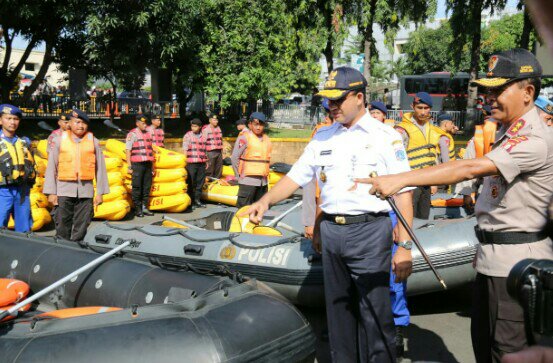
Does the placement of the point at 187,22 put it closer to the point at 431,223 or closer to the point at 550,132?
the point at 431,223

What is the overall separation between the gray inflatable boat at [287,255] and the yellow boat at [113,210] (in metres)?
3.61

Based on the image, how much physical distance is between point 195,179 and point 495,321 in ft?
28.2

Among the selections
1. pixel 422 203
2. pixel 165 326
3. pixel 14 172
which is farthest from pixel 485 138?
pixel 14 172

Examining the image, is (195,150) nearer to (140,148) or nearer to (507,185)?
(140,148)

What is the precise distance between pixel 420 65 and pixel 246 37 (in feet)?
120

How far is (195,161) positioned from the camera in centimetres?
1082

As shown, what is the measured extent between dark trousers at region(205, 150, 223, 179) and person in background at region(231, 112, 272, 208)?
11.7 feet

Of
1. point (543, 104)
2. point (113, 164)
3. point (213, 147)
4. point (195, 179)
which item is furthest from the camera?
point (213, 147)

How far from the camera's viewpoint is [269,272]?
511cm

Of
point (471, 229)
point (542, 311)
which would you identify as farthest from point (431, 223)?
point (542, 311)

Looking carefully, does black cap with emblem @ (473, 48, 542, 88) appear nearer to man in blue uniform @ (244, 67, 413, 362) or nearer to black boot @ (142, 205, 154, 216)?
man in blue uniform @ (244, 67, 413, 362)

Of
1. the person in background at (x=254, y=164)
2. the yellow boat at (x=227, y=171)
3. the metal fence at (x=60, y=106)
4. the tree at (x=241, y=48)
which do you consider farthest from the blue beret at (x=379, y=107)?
the metal fence at (x=60, y=106)

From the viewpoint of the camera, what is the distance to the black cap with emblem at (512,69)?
9.04 ft

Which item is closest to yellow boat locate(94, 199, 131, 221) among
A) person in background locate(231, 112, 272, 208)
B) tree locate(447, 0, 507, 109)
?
person in background locate(231, 112, 272, 208)
